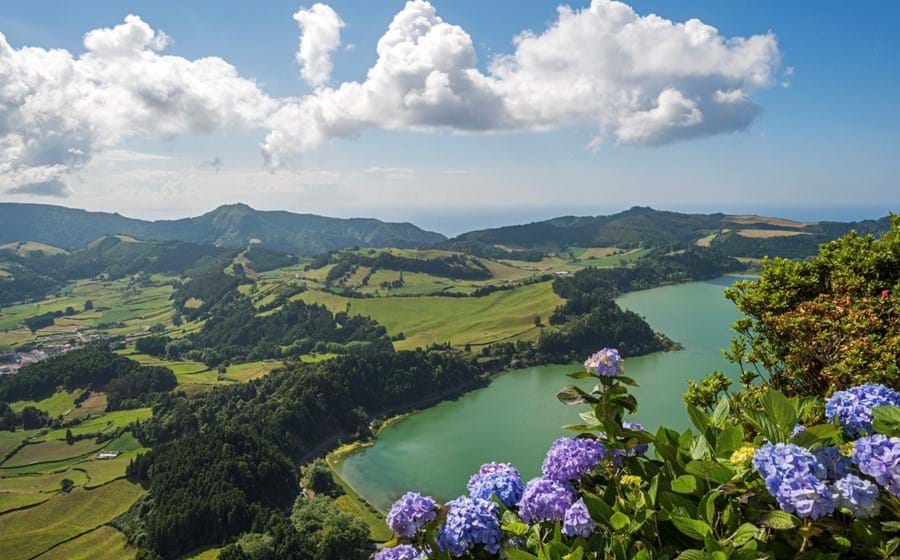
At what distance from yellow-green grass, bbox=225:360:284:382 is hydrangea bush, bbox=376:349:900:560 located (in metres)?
78.2

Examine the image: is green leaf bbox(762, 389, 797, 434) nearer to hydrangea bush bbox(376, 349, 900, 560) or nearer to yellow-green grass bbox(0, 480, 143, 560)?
hydrangea bush bbox(376, 349, 900, 560)

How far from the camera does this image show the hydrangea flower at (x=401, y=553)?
262cm

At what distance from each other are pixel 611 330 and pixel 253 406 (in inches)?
2145

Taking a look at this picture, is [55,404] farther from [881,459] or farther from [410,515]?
[881,459]

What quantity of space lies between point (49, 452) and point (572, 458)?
70.6 meters

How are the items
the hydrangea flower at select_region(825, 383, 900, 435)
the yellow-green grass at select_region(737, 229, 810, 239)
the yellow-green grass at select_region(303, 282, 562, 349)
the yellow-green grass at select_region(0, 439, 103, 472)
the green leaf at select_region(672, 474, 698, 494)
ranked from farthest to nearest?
the yellow-green grass at select_region(737, 229, 810, 239) → the yellow-green grass at select_region(303, 282, 562, 349) → the yellow-green grass at select_region(0, 439, 103, 472) → the hydrangea flower at select_region(825, 383, 900, 435) → the green leaf at select_region(672, 474, 698, 494)

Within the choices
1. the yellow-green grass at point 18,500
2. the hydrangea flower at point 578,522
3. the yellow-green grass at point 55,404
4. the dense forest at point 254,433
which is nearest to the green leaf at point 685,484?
the hydrangea flower at point 578,522

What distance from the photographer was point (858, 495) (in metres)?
2.08

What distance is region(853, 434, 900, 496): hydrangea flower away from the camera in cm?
212

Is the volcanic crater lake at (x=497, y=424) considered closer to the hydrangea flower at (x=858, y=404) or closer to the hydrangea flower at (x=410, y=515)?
the hydrangea flower at (x=858, y=404)

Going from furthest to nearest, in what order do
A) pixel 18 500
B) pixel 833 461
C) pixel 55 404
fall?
pixel 55 404 < pixel 18 500 < pixel 833 461

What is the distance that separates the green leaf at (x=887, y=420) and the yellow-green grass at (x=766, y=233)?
20346 cm

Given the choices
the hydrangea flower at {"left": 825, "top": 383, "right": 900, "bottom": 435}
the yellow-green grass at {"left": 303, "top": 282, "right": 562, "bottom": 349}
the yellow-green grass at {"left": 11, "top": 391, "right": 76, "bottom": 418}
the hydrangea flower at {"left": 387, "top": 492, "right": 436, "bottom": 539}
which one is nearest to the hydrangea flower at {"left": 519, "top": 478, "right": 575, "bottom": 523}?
the hydrangea flower at {"left": 387, "top": 492, "right": 436, "bottom": 539}

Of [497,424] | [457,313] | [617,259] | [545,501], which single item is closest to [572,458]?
[545,501]
